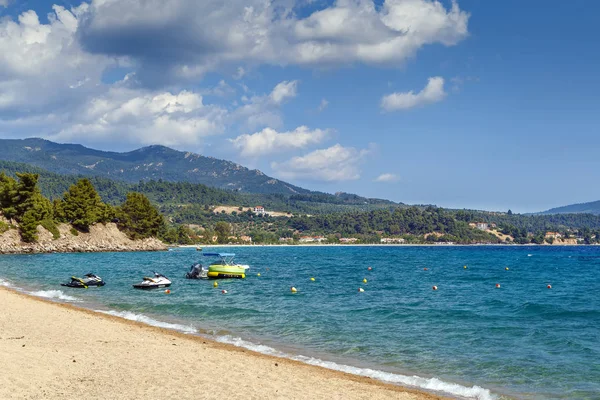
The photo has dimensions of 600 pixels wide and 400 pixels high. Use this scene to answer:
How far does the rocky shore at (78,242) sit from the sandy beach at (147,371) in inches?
3582

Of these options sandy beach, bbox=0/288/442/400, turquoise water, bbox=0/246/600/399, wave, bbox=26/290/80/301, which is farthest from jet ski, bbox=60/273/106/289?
sandy beach, bbox=0/288/442/400

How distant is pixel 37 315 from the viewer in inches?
1054

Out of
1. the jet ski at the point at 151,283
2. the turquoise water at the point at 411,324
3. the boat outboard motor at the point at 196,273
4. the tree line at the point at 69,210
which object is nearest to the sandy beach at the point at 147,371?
the turquoise water at the point at 411,324

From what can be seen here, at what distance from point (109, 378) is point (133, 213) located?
5324 inches

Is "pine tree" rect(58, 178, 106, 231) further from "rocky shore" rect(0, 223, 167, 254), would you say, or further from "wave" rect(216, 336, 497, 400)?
"wave" rect(216, 336, 497, 400)

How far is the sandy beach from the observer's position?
13695 mm

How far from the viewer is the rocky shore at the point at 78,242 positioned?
10338 centimetres

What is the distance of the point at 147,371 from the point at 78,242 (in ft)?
381

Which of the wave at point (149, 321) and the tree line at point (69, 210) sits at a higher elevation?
the tree line at point (69, 210)

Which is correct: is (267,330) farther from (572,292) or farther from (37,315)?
(572,292)

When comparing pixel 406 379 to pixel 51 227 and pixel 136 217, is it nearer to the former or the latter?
pixel 51 227

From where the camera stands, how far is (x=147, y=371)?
1608 centimetres

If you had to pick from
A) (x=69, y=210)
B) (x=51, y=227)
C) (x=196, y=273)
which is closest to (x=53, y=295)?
A: (x=196, y=273)

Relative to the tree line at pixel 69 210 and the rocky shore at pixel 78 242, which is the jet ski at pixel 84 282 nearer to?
the rocky shore at pixel 78 242
